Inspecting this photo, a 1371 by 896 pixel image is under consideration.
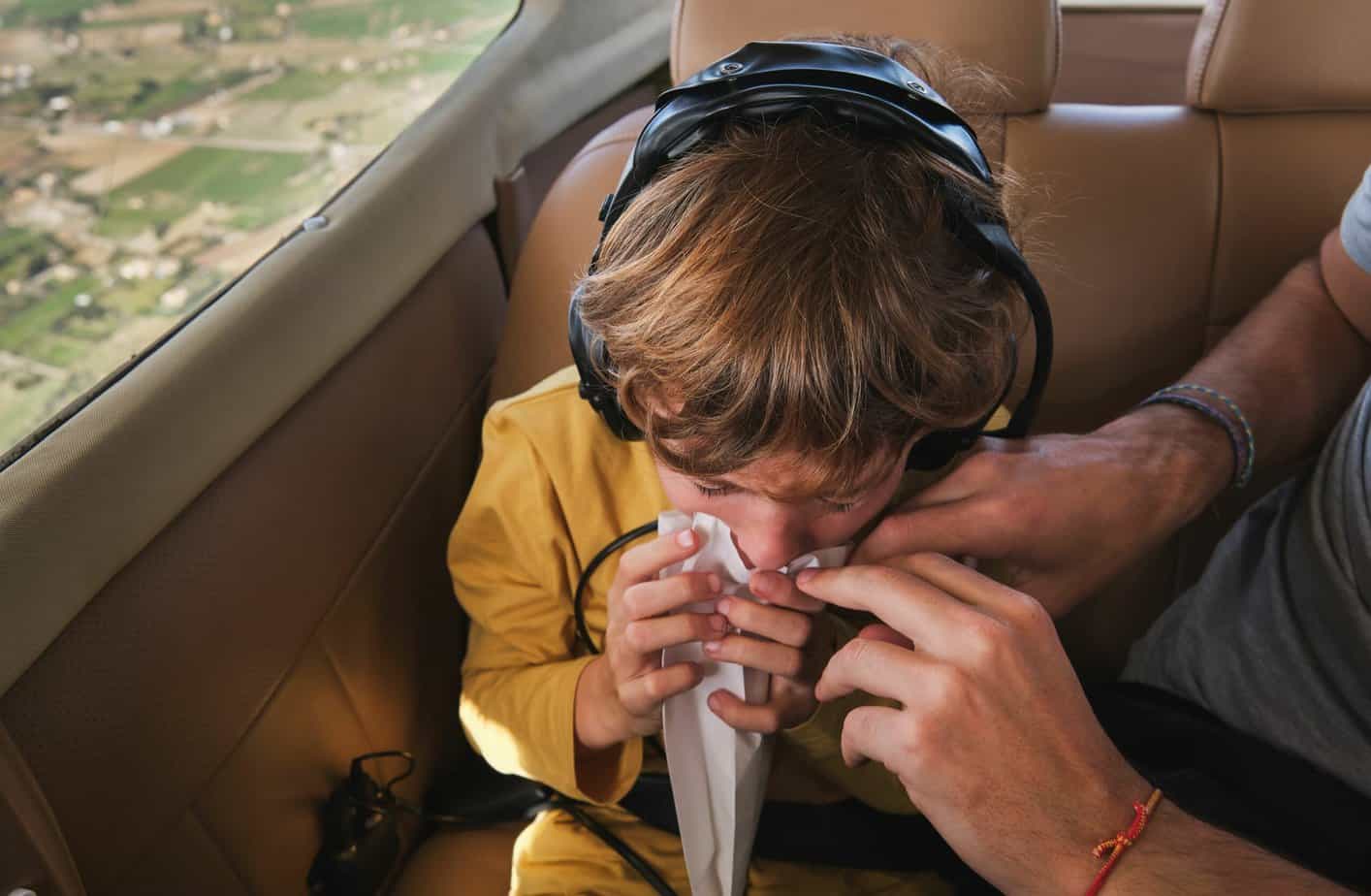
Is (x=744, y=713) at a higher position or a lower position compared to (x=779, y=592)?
lower

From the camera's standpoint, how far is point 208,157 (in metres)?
1.17

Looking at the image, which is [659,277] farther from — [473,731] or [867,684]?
[473,731]

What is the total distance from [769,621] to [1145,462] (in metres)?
0.47

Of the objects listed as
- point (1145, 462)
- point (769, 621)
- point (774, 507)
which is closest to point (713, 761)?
point (769, 621)

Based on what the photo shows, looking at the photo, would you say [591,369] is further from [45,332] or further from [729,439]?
[45,332]

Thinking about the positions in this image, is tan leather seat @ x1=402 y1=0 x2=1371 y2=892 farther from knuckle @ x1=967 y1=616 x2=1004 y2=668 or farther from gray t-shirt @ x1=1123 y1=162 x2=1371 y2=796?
knuckle @ x1=967 y1=616 x2=1004 y2=668

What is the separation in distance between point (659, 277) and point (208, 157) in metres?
0.68

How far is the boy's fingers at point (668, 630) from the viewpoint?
0.88 meters

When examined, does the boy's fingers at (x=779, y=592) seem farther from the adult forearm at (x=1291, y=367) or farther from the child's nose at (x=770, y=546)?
the adult forearm at (x=1291, y=367)

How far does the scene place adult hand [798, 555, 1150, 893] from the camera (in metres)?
0.76

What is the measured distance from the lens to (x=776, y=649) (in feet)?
2.92

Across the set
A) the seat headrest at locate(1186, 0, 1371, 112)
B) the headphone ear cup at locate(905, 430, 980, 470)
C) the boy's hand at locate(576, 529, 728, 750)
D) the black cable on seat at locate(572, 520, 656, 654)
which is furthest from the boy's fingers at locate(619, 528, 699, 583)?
the seat headrest at locate(1186, 0, 1371, 112)

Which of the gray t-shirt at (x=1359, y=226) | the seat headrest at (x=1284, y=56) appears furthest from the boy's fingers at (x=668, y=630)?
the seat headrest at (x=1284, y=56)

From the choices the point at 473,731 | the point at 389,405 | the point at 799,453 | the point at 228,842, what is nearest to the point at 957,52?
the point at 799,453
